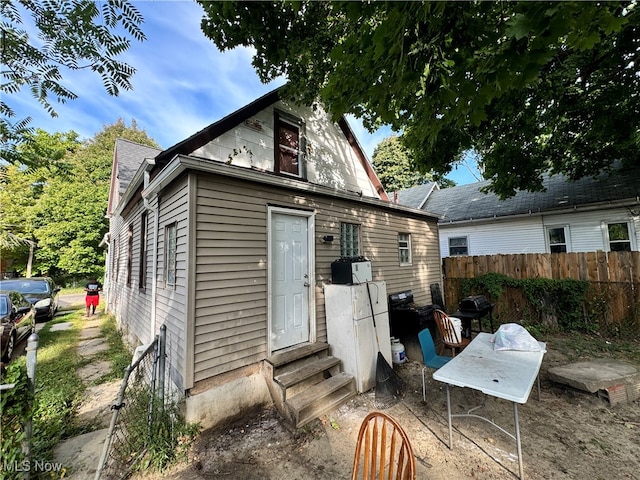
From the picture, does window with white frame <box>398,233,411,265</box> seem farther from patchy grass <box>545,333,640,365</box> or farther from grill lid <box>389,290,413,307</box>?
patchy grass <box>545,333,640,365</box>

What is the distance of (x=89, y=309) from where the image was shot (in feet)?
33.9

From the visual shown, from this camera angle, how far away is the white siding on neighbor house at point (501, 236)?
32.5 ft

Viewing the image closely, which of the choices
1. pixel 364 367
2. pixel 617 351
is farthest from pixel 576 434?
pixel 617 351

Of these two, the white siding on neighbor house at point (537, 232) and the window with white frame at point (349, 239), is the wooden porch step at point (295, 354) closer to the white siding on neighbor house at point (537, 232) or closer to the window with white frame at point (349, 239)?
the window with white frame at point (349, 239)

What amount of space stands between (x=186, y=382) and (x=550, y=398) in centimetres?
492

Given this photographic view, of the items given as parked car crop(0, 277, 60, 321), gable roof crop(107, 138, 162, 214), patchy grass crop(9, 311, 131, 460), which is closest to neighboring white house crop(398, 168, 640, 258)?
patchy grass crop(9, 311, 131, 460)

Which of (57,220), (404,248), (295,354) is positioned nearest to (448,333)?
(295,354)

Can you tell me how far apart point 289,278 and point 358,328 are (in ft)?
4.51

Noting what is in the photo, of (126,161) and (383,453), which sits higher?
(126,161)

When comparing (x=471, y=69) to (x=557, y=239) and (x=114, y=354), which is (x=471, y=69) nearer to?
(x=114, y=354)

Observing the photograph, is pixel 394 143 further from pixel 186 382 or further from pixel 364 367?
pixel 186 382

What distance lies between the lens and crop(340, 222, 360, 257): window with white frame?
18.0 feet

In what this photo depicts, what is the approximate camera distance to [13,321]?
18.1 feet

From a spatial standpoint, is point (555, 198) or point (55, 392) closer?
point (55, 392)
